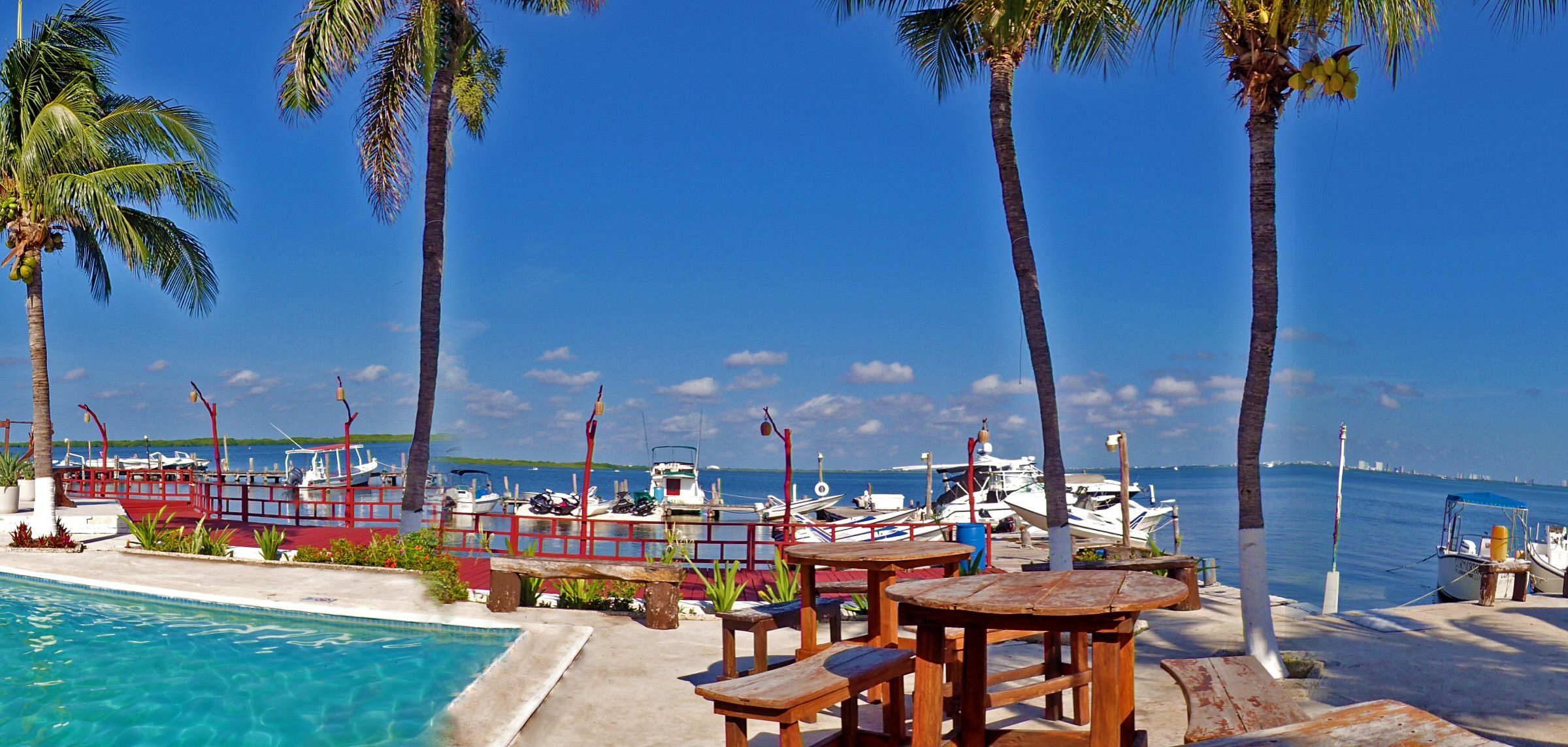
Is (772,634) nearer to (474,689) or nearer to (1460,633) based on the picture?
(474,689)

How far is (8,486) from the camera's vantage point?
23.6m

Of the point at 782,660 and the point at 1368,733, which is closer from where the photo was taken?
the point at 1368,733

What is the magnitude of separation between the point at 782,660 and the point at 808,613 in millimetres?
1413

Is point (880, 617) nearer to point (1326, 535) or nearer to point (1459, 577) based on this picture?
point (1459, 577)

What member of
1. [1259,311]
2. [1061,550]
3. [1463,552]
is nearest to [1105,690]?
[1259,311]

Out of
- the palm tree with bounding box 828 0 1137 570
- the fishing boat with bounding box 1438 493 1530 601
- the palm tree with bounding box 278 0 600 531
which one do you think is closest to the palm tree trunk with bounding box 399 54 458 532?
the palm tree with bounding box 278 0 600 531

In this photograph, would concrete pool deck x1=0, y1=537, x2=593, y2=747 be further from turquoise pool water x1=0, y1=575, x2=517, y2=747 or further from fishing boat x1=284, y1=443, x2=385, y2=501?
fishing boat x1=284, y1=443, x2=385, y2=501

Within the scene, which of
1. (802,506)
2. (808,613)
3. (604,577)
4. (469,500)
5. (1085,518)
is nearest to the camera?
(808,613)

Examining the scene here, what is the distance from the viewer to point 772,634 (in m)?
10.6

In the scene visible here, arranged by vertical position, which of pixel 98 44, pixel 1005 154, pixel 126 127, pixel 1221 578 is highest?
pixel 98 44

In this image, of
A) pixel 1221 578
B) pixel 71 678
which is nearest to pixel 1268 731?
pixel 71 678

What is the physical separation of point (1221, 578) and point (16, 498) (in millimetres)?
44069

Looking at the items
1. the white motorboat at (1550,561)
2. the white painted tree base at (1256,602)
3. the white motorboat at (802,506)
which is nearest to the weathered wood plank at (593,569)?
the white painted tree base at (1256,602)

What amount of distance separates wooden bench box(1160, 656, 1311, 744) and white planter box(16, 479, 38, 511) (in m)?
28.0
